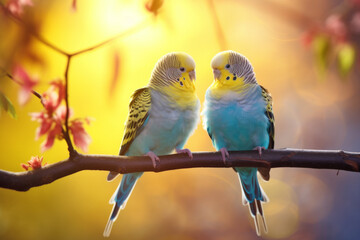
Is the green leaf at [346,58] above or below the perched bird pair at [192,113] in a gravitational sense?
above

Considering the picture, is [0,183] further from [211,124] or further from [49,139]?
[211,124]

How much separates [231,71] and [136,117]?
519 millimetres

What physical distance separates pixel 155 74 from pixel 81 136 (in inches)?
29.8

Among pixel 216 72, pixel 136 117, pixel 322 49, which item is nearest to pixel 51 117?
pixel 136 117

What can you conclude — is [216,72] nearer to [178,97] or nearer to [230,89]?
[230,89]

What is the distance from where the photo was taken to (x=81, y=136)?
127 cm

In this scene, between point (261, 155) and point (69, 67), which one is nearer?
point (69, 67)

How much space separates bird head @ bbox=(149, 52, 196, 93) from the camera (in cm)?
181

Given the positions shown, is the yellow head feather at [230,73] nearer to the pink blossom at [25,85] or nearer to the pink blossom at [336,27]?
the pink blossom at [336,27]

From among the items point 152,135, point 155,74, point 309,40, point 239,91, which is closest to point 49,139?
point 152,135

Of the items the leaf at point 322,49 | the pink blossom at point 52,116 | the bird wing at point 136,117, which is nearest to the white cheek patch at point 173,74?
the bird wing at point 136,117

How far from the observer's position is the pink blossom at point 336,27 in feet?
5.53

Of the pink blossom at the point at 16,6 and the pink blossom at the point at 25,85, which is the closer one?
the pink blossom at the point at 25,85

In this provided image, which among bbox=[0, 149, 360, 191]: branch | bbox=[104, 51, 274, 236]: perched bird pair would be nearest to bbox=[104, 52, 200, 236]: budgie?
bbox=[104, 51, 274, 236]: perched bird pair
